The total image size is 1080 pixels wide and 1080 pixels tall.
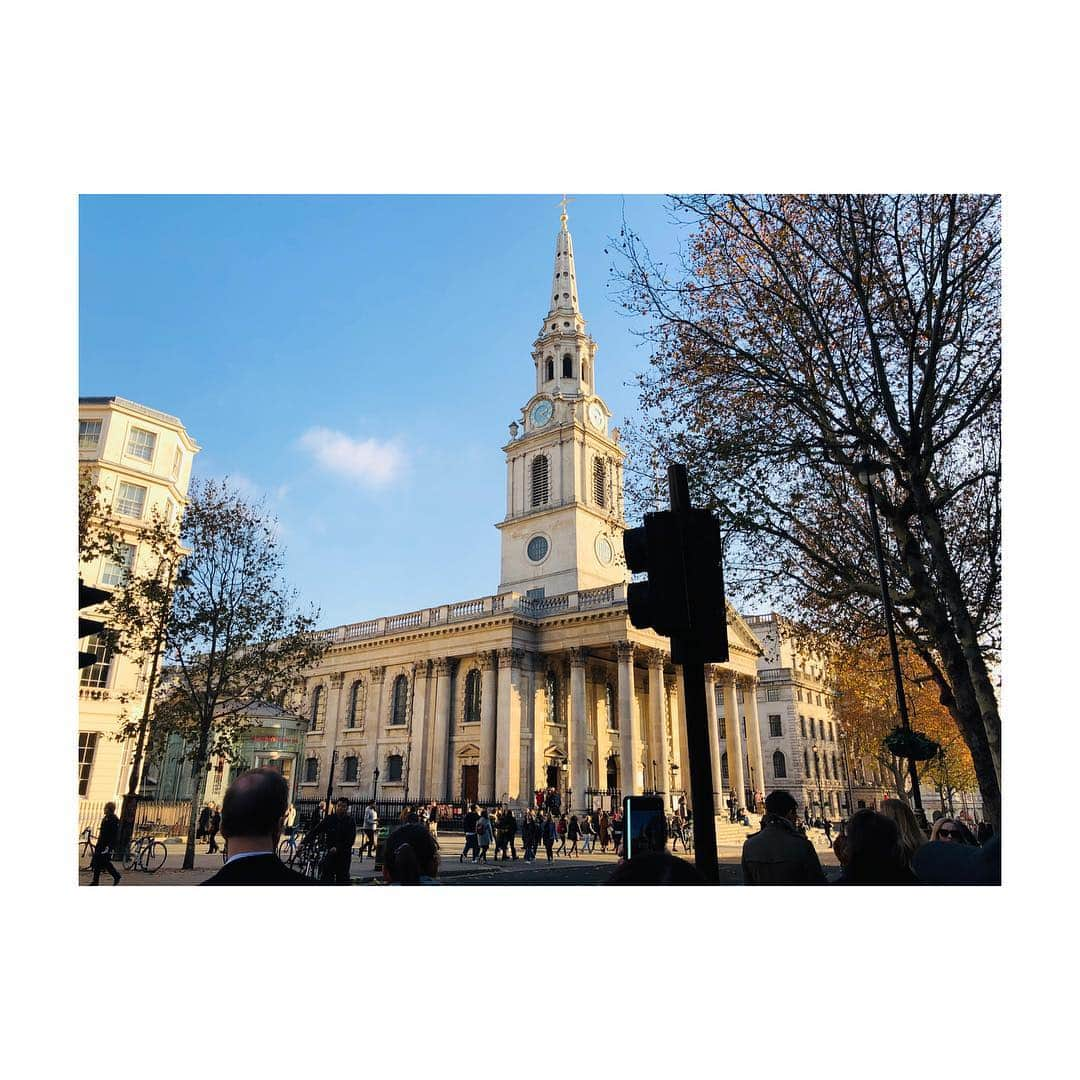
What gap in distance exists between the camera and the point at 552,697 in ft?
136

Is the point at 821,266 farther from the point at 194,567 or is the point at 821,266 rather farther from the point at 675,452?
the point at 194,567

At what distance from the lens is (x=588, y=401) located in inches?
1858

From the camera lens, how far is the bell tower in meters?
43.6

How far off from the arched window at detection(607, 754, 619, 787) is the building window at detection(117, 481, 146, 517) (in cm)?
2760

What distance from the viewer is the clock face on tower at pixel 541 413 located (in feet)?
156

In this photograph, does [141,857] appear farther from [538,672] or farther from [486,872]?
[538,672]

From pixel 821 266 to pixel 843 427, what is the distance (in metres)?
2.81

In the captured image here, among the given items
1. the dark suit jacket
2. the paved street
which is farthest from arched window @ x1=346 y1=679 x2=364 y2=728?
the dark suit jacket

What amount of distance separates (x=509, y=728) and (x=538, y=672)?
A: 3.94m

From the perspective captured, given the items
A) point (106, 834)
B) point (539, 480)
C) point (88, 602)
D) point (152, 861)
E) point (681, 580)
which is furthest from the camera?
point (539, 480)

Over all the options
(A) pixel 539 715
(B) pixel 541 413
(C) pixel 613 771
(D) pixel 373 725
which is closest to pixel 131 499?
(A) pixel 539 715

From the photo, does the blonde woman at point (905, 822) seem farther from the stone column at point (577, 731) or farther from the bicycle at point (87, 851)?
the stone column at point (577, 731)

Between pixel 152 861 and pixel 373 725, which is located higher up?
pixel 373 725

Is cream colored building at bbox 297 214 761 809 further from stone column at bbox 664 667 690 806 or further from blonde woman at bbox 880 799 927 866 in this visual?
blonde woman at bbox 880 799 927 866
